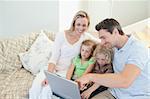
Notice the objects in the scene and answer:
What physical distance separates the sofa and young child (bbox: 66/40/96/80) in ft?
1.31

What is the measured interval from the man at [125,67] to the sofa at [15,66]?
2.51ft

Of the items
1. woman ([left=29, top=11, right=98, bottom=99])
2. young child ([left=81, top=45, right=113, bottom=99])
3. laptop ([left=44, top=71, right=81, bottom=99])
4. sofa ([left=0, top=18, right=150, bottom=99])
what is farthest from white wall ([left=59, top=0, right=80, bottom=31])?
laptop ([left=44, top=71, right=81, bottom=99])

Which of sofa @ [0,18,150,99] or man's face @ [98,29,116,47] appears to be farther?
sofa @ [0,18,150,99]

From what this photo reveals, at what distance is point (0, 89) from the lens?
213 centimetres

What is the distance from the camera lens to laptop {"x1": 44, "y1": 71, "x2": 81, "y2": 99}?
5.10 ft

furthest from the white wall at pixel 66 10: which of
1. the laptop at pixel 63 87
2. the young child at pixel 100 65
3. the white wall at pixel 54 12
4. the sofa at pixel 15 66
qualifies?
the laptop at pixel 63 87

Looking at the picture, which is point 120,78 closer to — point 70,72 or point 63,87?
point 63,87

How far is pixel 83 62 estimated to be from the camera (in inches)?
80.5

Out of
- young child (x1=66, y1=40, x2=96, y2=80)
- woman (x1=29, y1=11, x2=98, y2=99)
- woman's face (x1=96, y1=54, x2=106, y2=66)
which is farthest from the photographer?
woman (x1=29, y1=11, x2=98, y2=99)

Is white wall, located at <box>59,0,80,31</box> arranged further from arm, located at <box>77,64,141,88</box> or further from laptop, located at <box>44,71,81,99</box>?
arm, located at <box>77,64,141,88</box>

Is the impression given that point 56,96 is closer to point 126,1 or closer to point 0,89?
point 0,89

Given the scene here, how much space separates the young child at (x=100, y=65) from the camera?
1.78 meters

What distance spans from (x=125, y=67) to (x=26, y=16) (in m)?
1.88

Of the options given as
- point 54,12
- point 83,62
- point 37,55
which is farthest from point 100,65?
point 54,12
